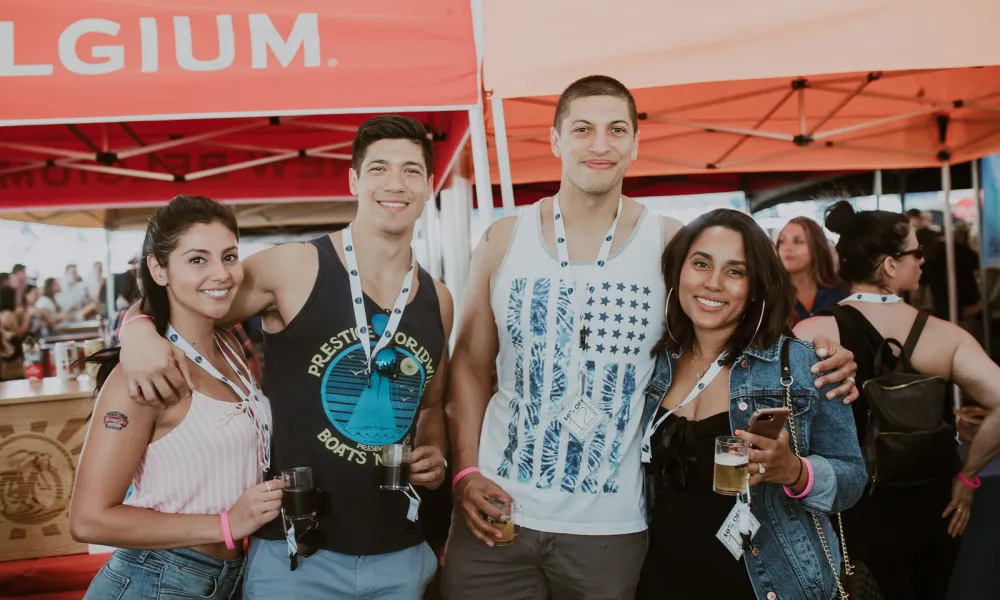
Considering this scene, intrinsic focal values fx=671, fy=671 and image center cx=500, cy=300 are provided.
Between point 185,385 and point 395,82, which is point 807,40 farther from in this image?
point 185,385

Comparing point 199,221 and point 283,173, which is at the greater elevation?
point 283,173

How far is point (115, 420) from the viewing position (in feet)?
4.98

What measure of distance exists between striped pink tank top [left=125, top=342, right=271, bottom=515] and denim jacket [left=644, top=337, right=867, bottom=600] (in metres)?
1.13

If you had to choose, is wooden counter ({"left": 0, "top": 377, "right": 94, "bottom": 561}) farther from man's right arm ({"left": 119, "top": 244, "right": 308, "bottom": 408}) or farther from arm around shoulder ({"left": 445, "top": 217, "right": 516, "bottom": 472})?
arm around shoulder ({"left": 445, "top": 217, "right": 516, "bottom": 472})

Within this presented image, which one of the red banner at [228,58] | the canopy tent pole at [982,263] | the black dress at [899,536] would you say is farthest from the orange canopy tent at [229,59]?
the canopy tent pole at [982,263]

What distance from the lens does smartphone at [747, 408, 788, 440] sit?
4.64ft

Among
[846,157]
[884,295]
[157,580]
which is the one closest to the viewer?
[157,580]

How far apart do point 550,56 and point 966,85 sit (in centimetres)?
364

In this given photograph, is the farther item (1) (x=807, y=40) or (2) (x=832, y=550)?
(1) (x=807, y=40)

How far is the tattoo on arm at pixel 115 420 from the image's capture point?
4.97ft

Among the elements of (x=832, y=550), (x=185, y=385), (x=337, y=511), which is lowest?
(x=832, y=550)

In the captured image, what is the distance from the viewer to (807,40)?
2.68 meters

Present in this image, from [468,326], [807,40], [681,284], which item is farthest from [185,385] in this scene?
[807,40]

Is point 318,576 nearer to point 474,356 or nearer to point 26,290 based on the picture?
point 474,356
